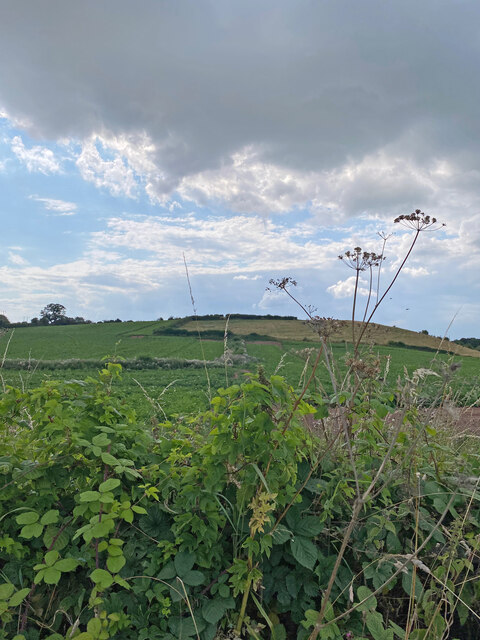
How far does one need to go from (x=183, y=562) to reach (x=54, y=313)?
9699 cm

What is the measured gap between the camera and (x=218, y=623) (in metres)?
2.47

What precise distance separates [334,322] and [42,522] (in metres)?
1.98

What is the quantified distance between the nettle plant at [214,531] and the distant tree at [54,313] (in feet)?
311

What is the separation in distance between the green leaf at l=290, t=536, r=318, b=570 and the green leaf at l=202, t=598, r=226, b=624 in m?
0.48

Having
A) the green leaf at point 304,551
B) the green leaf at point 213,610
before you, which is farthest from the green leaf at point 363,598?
the green leaf at point 213,610

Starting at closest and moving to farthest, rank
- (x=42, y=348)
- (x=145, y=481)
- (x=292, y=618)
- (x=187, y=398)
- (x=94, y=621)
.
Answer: (x=94, y=621) < (x=292, y=618) < (x=145, y=481) < (x=187, y=398) < (x=42, y=348)

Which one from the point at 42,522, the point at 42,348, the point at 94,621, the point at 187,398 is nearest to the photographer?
the point at 94,621

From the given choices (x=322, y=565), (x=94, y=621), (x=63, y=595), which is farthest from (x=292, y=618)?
(x=63, y=595)

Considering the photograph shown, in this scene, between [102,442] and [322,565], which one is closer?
[102,442]

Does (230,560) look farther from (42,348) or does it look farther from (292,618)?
(42,348)

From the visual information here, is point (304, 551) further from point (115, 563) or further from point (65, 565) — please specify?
point (65, 565)

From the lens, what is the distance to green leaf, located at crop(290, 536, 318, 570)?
2400 millimetres

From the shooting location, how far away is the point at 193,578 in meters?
2.34

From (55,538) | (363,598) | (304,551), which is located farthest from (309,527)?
(55,538)
